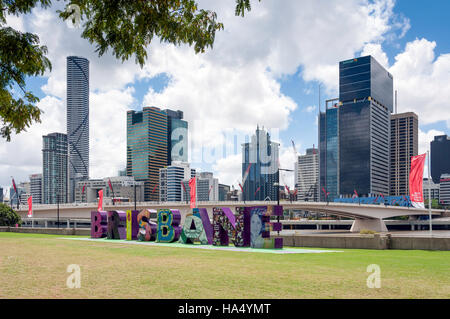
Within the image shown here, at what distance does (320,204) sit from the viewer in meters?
107

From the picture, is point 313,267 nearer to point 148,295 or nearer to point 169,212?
point 148,295

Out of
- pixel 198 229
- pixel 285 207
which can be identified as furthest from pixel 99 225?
pixel 285 207

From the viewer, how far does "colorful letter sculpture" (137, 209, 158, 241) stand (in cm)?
4244

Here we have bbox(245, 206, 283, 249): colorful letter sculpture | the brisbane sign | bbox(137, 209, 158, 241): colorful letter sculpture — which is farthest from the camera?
bbox(137, 209, 158, 241): colorful letter sculpture

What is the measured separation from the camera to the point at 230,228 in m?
35.3

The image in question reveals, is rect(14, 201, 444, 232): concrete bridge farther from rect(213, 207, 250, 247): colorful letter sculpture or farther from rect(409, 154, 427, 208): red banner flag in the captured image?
rect(409, 154, 427, 208): red banner flag

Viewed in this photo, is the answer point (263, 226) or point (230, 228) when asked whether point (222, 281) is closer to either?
point (263, 226)

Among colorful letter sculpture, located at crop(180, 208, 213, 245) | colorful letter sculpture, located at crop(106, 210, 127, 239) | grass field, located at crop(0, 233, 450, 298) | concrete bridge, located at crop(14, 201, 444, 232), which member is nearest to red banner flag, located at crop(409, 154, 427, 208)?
grass field, located at crop(0, 233, 450, 298)

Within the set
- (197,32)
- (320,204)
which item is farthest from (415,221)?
(197,32)

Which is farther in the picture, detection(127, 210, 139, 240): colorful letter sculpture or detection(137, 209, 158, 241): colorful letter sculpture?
detection(127, 210, 139, 240): colorful letter sculpture

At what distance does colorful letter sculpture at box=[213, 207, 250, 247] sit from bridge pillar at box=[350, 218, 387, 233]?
99.4 metres

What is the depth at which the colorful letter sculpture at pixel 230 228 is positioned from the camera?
3397 centimetres
